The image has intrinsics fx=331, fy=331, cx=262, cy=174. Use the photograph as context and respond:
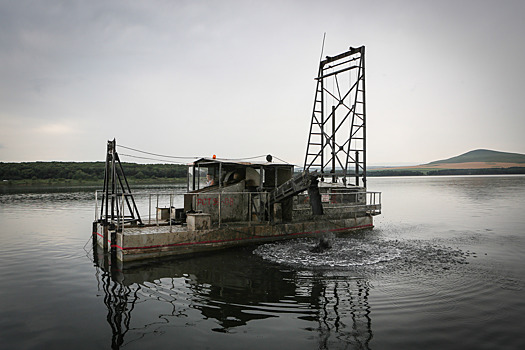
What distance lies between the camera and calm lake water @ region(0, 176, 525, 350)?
6.50 m

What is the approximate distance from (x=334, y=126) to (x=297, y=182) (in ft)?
39.6

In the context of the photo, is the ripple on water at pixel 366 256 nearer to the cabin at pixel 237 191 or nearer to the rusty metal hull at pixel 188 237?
the rusty metal hull at pixel 188 237

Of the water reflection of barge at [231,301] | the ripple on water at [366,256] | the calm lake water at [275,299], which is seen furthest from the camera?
the ripple on water at [366,256]

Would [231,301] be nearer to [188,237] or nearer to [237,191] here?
[188,237]

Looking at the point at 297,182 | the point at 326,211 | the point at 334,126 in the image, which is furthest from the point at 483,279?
the point at 334,126

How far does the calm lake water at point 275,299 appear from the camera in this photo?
650 centimetres

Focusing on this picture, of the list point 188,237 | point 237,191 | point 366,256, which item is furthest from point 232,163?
point 366,256

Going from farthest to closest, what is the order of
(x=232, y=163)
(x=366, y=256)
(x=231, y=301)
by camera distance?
1. (x=232, y=163)
2. (x=366, y=256)
3. (x=231, y=301)

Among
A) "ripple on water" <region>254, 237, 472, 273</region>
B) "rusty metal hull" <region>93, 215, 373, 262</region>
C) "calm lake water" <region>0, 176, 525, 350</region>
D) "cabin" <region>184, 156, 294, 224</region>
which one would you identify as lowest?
"calm lake water" <region>0, 176, 525, 350</region>

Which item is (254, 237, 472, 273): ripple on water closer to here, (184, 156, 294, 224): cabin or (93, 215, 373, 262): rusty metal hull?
(93, 215, 373, 262): rusty metal hull

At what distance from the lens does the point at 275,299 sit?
848 cm

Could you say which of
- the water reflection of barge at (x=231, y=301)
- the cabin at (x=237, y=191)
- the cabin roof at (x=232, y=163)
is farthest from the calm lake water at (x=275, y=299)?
the cabin roof at (x=232, y=163)

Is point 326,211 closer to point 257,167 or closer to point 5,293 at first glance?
point 257,167

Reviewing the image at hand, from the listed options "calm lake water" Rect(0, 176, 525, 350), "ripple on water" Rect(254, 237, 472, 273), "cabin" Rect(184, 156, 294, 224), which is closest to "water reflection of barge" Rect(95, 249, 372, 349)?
"calm lake water" Rect(0, 176, 525, 350)
